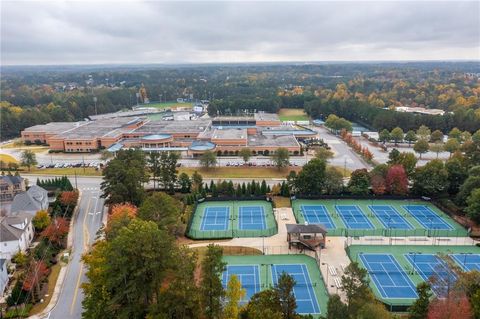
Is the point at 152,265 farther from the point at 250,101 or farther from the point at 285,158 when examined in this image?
the point at 250,101

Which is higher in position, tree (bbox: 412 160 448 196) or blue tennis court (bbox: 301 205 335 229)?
tree (bbox: 412 160 448 196)

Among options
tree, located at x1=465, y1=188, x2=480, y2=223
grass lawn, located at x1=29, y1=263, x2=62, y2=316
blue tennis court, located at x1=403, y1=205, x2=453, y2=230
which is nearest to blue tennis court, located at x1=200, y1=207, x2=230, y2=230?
grass lawn, located at x1=29, y1=263, x2=62, y2=316

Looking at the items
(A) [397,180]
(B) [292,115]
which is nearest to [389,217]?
(A) [397,180]

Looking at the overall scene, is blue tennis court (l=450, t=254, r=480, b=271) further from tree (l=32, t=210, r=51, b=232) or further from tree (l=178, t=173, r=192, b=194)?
tree (l=32, t=210, r=51, b=232)

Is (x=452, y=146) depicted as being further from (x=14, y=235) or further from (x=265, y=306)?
(x=14, y=235)

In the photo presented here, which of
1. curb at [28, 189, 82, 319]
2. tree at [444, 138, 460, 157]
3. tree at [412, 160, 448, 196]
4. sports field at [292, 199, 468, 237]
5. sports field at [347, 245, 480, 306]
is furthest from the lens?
tree at [444, 138, 460, 157]

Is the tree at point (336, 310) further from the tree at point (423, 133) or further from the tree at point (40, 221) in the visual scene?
the tree at point (423, 133)
